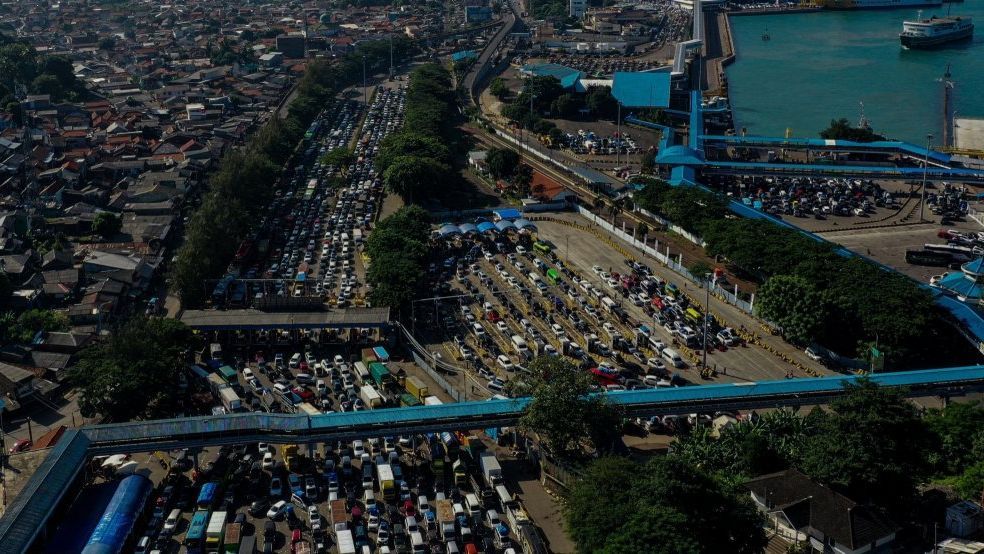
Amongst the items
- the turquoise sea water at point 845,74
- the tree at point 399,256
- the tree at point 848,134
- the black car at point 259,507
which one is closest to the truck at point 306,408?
the black car at point 259,507

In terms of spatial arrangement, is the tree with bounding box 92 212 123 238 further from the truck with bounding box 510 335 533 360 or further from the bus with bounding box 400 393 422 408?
the truck with bounding box 510 335 533 360

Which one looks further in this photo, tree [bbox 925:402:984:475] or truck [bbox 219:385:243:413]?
truck [bbox 219:385:243:413]

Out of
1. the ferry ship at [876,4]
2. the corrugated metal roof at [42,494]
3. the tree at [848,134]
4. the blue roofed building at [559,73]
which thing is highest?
the ferry ship at [876,4]

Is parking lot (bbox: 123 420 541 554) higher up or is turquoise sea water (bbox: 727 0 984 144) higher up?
turquoise sea water (bbox: 727 0 984 144)

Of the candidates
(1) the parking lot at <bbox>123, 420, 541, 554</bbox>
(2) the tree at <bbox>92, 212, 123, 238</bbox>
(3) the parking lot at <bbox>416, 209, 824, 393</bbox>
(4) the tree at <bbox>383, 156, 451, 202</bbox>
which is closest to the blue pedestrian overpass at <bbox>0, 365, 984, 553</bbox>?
(1) the parking lot at <bbox>123, 420, 541, 554</bbox>

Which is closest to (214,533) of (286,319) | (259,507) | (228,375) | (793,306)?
(259,507)

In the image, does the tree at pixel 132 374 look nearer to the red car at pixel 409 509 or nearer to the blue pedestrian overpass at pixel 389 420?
the blue pedestrian overpass at pixel 389 420

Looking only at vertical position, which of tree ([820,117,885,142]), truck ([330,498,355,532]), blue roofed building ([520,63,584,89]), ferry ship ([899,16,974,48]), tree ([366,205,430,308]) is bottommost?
truck ([330,498,355,532])
